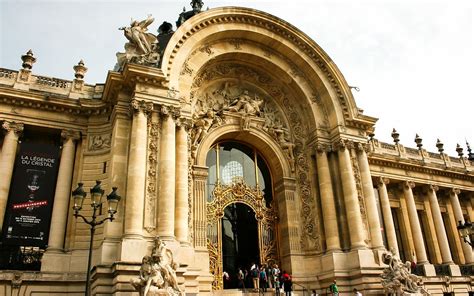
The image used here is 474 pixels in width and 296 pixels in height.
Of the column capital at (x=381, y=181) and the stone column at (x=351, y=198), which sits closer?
the stone column at (x=351, y=198)

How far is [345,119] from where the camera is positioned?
2028 centimetres

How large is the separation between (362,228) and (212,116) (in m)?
8.42

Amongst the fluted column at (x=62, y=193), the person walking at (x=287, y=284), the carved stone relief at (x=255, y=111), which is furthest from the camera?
the carved stone relief at (x=255, y=111)

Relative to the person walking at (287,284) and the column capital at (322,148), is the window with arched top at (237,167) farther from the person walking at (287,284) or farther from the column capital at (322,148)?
the person walking at (287,284)

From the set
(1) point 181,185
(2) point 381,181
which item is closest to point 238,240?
(1) point 181,185

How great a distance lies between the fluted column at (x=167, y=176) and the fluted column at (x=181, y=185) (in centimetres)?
51

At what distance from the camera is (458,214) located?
91.6ft

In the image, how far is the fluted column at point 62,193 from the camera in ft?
51.5

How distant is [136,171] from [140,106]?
2585 millimetres

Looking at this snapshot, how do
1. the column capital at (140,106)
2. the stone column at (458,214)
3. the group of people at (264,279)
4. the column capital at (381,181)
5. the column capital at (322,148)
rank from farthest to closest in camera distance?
the stone column at (458,214) < the column capital at (381,181) < the column capital at (322,148) < the group of people at (264,279) < the column capital at (140,106)

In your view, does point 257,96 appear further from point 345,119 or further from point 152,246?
point 152,246

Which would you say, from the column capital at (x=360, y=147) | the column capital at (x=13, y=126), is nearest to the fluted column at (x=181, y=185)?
the column capital at (x=13, y=126)

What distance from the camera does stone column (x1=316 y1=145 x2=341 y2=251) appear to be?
18.1 meters

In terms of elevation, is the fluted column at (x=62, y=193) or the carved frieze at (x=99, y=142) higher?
the carved frieze at (x=99, y=142)
